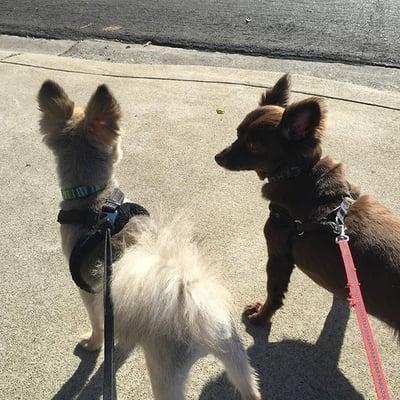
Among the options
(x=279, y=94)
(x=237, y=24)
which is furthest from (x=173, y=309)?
(x=237, y=24)

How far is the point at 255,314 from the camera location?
10.1ft

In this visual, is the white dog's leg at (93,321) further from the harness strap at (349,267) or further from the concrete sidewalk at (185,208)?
the harness strap at (349,267)

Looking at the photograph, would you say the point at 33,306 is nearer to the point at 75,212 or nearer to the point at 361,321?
the point at 75,212

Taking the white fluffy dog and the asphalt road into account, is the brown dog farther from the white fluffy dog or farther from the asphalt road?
the asphalt road

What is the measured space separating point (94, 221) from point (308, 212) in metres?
1.23

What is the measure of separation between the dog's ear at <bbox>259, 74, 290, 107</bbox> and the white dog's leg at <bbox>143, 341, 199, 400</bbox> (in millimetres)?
1798

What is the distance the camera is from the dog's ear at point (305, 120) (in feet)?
8.14

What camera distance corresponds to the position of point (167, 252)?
6.22 ft

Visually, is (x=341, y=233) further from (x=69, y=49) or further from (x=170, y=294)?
(x=69, y=49)

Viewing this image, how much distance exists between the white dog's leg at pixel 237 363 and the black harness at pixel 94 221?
0.86m

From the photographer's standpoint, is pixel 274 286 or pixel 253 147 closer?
pixel 253 147

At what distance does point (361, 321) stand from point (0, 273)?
2726 mm

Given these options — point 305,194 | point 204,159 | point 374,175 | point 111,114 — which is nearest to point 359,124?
point 374,175

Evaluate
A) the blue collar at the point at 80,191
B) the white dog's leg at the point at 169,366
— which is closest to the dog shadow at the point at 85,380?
the white dog's leg at the point at 169,366
